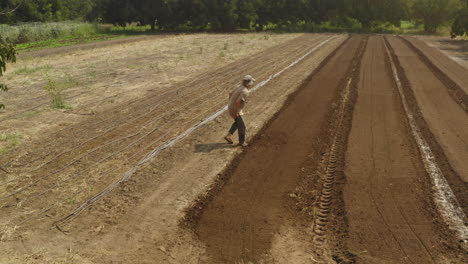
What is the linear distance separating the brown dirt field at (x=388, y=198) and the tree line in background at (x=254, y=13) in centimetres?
4201

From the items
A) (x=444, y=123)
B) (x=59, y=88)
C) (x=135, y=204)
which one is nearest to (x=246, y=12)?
(x=59, y=88)

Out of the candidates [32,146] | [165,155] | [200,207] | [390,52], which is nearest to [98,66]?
[32,146]

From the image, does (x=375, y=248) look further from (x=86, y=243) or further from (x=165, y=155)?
(x=165, y=155)

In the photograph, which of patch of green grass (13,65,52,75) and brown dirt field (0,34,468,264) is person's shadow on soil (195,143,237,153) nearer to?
brown dirt field (0,34,468,264)

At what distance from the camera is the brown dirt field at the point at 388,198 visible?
536 centimetres

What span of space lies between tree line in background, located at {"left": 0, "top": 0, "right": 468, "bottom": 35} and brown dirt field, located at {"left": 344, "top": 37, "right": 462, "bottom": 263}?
4201 centimetres

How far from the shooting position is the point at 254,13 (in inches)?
2012

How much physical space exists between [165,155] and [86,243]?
3449 mm

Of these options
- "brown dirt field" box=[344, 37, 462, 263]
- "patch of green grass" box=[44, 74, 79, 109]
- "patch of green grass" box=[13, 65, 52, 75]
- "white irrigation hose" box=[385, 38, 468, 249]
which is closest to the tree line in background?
"patch of green grass" box=[13, 65, 52, 75]

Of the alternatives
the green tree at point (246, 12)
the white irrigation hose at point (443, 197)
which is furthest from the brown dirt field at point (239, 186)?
the green tree at point (246, 12)

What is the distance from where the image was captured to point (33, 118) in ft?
37.8

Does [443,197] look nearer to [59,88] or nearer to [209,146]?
[209,146]

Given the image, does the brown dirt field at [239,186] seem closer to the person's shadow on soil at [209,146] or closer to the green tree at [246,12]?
the person's shadow on soil at [209,146]

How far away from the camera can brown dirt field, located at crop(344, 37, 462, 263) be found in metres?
5.36
